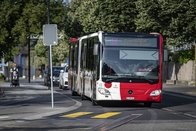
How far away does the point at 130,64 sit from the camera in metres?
24.9

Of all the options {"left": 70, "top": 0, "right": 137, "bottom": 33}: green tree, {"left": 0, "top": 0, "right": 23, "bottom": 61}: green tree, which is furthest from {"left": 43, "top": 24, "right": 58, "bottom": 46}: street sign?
{"left": 70, "top": 0, "right": 137, "bottom": 33}: green tree

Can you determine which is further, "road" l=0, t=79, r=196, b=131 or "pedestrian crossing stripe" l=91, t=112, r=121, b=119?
"pedestrian crossing stripe" l=91, t=112, r=121, b=119

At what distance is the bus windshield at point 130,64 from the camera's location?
24.7m

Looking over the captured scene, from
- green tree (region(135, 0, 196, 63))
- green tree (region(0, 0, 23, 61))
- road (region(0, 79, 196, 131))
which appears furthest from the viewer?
green tree (region(135, 0, 196, 63))

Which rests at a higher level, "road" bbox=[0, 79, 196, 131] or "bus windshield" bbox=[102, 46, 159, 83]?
"bus windshield" bbox=[102, 46, 159, 83]

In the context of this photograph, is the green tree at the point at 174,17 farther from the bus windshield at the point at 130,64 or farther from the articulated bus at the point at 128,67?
the bus windshield at the point at 130,64

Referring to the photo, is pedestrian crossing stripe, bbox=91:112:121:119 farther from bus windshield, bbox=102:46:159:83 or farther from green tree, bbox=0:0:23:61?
green tree, bbox=0:0:23:61

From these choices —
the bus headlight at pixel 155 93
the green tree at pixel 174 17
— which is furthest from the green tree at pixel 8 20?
the bus headlight at pixel 155 93

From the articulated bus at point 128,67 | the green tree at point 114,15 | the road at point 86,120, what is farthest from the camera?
the green tree at point 114,15

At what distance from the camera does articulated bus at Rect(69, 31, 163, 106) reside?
2472 centimetres

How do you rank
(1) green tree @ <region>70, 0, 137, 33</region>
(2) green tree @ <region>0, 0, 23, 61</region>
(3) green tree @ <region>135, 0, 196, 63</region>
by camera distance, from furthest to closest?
1. (1) green tree @ <region>70, 0, 137, 33</region>
2. (3) green tree @ <region>135, 0, 196, 63</region>
3. (2) green tree @ <region>0, 0, 23, 61</region>

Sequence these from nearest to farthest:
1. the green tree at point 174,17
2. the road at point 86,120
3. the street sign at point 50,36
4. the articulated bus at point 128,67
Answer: the road at point 86,120, the street sign at point 50,36, the articulated bus at point 128,67, the green tree at point 174,17

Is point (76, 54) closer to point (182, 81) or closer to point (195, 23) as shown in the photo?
point (195, 23)

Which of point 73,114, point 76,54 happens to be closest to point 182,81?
point 76,54
